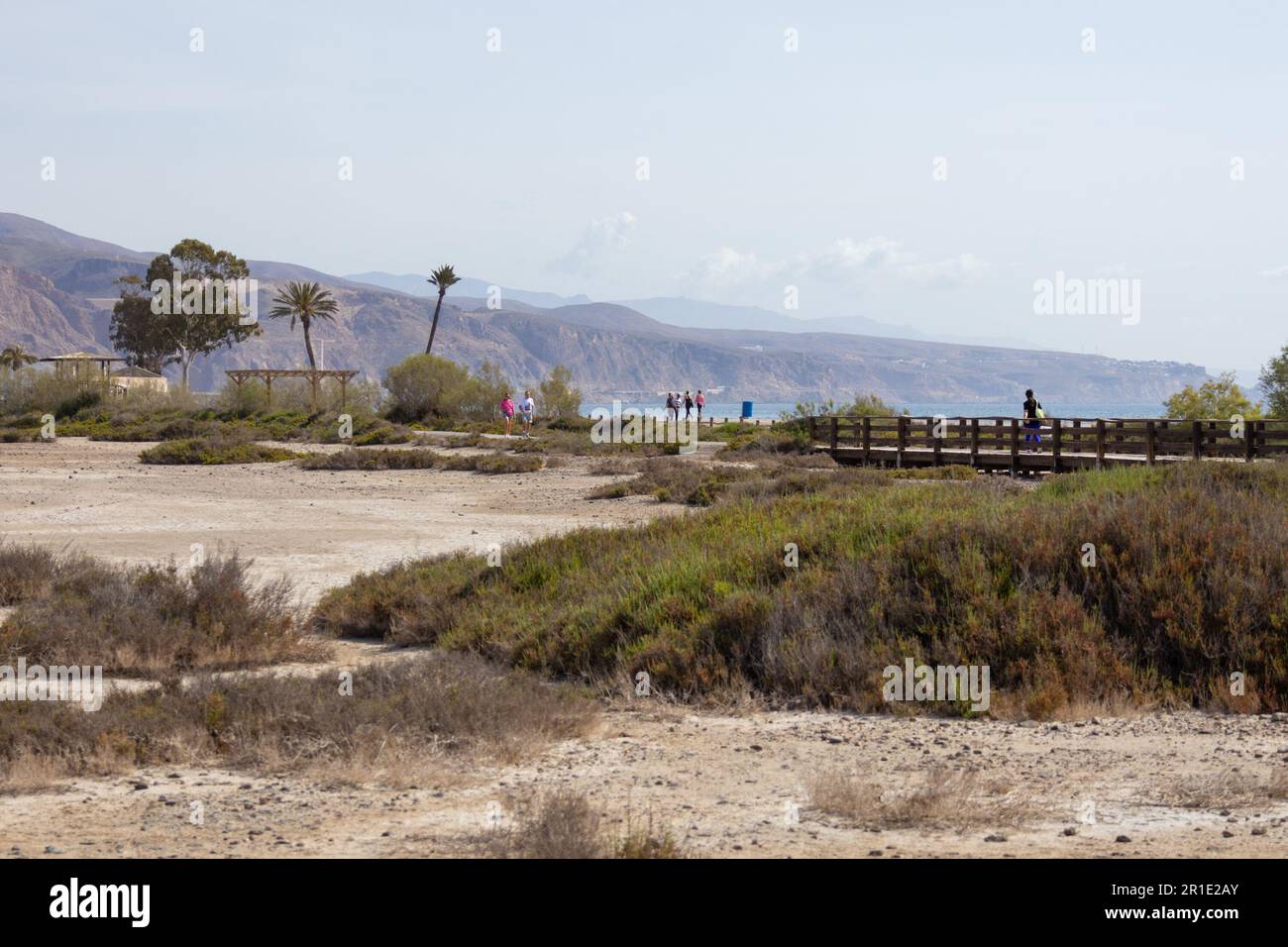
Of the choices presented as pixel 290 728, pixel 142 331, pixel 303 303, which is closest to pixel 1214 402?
pixel 290 728

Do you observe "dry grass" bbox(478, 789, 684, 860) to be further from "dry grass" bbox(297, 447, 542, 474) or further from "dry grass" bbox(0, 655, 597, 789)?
"dry grass" bbox(297, 447, 542, 474)

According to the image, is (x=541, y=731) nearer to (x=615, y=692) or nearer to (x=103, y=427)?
(x=615, y=692)

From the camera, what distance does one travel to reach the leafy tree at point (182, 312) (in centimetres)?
9488

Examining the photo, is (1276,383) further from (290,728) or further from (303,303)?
(303,303)

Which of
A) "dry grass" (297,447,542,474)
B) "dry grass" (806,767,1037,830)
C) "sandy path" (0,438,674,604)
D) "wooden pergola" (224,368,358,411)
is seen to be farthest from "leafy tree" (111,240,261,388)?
"dry grass" (806,767,1037,830)

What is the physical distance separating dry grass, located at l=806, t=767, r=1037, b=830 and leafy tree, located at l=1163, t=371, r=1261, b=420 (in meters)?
43.5

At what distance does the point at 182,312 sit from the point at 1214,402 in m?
73.5

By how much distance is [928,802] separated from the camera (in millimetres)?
6406

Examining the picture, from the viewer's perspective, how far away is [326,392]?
65938 millimetres

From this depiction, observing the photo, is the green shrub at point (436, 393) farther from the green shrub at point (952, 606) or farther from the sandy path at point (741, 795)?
the sandy path at point (741, 795)

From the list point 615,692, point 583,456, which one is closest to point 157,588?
point 615,692

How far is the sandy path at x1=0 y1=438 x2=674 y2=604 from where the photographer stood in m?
18.7

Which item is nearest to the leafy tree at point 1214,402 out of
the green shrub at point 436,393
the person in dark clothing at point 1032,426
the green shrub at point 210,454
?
the person in dark clothing at point 1032,426

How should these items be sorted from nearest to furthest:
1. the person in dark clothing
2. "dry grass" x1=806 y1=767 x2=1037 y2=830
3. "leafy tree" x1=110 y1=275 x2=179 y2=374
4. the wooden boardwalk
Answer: "dry grass" x1=806 y1=767 x2=1037 y2=830
the wooden boardwalk
the person in dark clothing
"leafy tree" x1=110 y1=275 x2=179 y2=374
